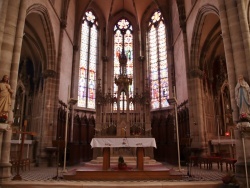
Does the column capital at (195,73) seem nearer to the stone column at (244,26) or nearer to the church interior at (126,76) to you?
the church interior at (126,76)

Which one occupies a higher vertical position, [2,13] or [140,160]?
[2,13]

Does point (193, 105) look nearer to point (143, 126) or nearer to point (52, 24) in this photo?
point (143, 126)

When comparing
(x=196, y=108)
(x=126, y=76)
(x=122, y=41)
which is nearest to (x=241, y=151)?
(x=196, y=108)

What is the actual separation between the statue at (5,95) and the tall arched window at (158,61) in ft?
47.6

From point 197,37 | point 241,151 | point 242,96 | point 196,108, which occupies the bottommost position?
point 241,151

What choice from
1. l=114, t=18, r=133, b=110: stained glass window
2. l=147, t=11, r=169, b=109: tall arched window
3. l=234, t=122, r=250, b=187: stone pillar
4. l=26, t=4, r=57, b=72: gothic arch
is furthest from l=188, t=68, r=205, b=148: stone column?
l=26, t=4, r=57, b=72: gothic arch

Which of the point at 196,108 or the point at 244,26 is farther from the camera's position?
the point at 196,108

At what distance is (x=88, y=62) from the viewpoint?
70.7ft

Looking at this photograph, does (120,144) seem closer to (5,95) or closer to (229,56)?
(5,95)

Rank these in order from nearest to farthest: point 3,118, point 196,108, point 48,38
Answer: point 3,118 < point 196,108 < point 48,38

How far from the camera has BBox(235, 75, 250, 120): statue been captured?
7.48 meters

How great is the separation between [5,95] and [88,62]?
14.3 m

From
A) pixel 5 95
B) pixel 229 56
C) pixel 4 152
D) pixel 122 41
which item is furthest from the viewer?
pixel 122 41

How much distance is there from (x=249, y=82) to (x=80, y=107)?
1443 cm
